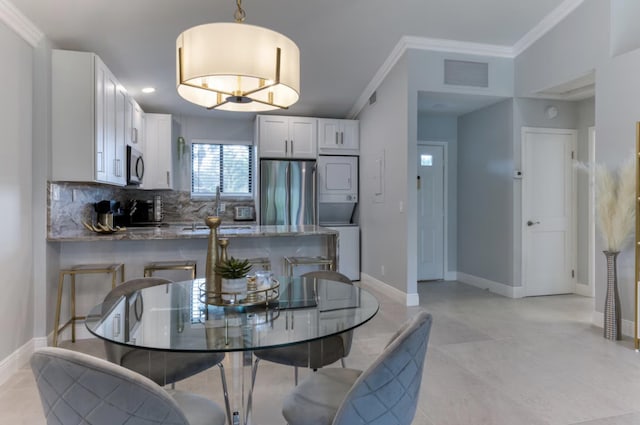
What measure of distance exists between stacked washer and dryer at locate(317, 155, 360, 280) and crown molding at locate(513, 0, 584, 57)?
2572mm

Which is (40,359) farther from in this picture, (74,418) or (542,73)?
(542,73)

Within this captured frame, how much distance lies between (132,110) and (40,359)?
414 centimetres

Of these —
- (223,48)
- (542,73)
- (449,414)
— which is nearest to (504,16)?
(542,73)

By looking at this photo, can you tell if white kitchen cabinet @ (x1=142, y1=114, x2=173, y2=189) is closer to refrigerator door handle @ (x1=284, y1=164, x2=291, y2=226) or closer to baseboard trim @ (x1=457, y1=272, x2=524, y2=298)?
refrigerator door handle @ (x1=284, y1=164, x2=291, y2=226)

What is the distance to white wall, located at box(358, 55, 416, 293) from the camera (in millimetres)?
4405

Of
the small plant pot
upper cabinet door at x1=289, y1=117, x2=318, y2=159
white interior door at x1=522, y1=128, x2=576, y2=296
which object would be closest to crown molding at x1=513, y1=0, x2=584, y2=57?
white interior door at x1=522, y1=128, x2=576, y2=296

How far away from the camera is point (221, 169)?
6.14 metres

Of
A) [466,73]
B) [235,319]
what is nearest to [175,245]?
[235,319]

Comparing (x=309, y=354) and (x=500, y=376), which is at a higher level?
(x=309, y=354)

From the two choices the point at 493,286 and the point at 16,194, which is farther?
the point at 493,286

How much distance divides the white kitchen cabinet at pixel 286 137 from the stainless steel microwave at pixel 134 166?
63.5 inches

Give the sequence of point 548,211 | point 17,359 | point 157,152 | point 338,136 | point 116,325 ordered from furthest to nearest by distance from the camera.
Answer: point 338,136 < point 157,152 < point 548,211 < point 17,359 < point 116,325

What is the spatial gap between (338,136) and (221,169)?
6.61 feet

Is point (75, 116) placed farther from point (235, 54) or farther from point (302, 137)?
point (302, 137)
